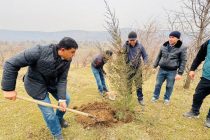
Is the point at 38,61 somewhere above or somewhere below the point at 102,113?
above

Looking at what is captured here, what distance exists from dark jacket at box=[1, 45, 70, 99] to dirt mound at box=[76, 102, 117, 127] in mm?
1451

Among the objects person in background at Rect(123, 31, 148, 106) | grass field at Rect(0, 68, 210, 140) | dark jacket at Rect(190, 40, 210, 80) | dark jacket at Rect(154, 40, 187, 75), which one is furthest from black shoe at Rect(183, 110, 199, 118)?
person in background at Rect(123, 31, 148, 106)

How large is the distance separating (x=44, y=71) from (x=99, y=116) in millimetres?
2300

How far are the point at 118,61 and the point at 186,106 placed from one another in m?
4.06

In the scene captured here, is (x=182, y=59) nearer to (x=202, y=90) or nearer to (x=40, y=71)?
(x=202, y=90)

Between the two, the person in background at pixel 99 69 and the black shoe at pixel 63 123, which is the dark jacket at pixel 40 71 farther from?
the person in background at pixel 99 69

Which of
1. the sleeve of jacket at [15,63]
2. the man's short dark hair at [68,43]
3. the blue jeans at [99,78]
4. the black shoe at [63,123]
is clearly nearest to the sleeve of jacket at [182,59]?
the blue jeans at [99,78]

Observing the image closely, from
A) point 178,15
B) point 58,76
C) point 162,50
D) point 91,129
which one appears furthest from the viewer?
point 178,15

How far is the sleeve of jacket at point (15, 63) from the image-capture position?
480 cm

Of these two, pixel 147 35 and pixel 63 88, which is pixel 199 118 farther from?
pixel 147 35

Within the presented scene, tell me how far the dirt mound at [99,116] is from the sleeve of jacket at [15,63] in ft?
8.26

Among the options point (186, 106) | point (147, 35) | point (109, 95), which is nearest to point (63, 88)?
point (109, 95)

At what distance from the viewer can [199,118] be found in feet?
26.0

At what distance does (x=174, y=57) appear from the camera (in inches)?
324
